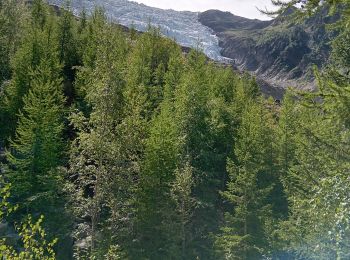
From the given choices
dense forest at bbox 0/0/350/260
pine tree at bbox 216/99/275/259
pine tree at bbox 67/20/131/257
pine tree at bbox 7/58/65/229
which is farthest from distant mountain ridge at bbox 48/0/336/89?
pine tree at bbox 67/20/131/257

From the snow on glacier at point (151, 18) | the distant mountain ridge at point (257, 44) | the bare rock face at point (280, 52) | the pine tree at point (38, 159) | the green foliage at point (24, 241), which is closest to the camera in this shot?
the green foliage at point (24, 241)

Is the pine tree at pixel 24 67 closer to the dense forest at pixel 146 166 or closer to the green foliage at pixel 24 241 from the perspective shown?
the dense forest at pixel 146 166

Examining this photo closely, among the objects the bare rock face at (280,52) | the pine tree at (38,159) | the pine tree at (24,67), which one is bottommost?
the pine tree at (38,159)

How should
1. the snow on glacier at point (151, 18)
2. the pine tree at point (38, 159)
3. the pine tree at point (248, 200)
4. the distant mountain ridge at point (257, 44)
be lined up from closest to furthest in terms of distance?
the pine tree at point (38, 159)
the pine tree at point (248, 200)
the distant mountain ridge at point (257, 44)
the snow on glacier at point (151, 18)

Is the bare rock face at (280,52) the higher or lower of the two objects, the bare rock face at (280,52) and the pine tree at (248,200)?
the higher

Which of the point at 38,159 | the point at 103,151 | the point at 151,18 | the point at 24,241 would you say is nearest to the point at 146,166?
the point at 103,151

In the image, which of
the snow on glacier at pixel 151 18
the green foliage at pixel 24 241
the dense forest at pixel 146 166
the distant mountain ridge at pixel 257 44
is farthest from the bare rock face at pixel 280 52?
the green foliage at pixel 24 241

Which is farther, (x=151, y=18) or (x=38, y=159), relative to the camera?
(x=151, y=18)

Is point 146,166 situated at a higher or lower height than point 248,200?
higher

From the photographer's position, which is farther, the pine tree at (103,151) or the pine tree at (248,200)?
the pine tree at (248,200)

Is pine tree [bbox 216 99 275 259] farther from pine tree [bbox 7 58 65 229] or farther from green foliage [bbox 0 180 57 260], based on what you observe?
green foliage [bbox 0 180 57 260]

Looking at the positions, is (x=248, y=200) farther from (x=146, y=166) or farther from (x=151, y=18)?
(x=151, y=18)

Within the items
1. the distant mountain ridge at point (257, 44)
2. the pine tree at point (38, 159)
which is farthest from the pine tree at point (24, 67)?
the distant mountain ridge at point (257, 44)

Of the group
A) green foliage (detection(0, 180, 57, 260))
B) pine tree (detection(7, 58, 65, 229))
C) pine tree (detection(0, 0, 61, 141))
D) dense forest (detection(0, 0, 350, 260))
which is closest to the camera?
green foliage (detection(0, 180, 57, 260))
